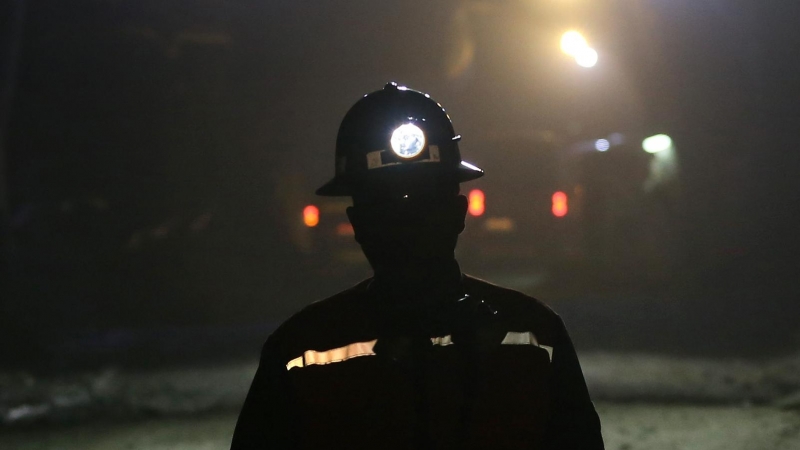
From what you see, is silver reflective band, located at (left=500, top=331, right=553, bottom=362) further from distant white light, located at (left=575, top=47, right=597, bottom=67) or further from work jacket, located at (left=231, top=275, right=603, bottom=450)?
distant white light, located at (left=575, top=47, right=597, bottom=67)

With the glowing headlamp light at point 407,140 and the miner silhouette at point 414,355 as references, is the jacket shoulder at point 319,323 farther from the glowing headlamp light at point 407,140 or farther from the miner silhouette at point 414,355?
the glowing headlamp light at point 407,140

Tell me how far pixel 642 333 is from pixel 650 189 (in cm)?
984

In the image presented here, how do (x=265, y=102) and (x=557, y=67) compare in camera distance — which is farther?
(x=265, y=102)

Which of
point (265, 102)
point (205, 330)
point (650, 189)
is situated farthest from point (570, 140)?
point (205, 330)

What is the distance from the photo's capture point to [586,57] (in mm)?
20391

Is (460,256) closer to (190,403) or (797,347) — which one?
(797,347)

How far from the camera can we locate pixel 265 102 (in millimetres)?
26438

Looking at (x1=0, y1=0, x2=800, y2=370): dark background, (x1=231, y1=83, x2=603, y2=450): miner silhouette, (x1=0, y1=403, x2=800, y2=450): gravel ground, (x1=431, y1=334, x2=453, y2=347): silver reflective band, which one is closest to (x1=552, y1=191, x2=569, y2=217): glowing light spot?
(x1=0, y1=0, x2=800, y2=370): dark background

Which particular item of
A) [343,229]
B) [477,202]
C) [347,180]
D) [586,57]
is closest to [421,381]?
[347,180]

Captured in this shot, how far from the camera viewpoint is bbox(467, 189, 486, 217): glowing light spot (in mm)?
15448

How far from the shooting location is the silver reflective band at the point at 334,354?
75.6 inches

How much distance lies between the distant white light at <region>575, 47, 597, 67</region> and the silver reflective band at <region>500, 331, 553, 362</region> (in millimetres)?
17612

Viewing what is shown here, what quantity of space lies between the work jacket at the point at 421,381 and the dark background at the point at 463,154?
7.49 meters

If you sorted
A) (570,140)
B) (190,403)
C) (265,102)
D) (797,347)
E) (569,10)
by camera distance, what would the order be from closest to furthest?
1. (190,403)
2. (797,347)
3. (569,10)
4. (570,140)
5. (265,102)
